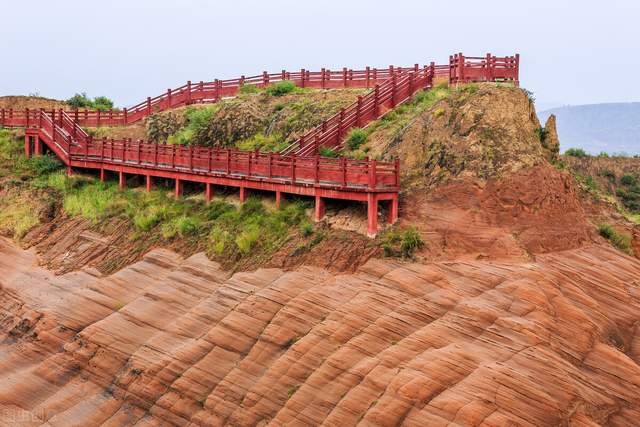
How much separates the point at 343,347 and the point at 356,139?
10366 millimetres

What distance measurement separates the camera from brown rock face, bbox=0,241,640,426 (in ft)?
57.3

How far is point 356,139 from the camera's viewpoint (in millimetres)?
28000

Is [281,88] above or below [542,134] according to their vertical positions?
above

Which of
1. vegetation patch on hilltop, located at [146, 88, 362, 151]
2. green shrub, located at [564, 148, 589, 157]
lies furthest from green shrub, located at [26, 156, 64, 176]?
green shrub, located at [564, 148, 589, 157]

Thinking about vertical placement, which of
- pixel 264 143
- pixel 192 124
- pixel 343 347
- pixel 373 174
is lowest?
pixel 343 347

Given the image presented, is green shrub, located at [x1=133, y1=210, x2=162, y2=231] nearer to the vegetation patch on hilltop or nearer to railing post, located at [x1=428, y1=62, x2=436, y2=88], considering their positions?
the vegetation patch on hilltop

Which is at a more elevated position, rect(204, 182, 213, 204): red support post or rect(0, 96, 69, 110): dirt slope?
rect(0, 96, 69, 110): dirt slope

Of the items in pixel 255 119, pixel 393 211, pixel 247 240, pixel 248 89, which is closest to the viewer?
pixel 393 211

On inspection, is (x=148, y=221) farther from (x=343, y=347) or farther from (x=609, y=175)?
(x=609, y=175)

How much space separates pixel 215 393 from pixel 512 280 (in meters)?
7.79

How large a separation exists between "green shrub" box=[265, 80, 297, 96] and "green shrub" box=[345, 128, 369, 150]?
9.58 meters

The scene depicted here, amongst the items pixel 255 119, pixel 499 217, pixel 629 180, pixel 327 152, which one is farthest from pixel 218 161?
pixel 629 180

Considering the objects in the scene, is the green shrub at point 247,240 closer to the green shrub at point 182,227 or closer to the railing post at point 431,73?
the green shrub at point 182,227

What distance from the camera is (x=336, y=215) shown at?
23656 millimetres
